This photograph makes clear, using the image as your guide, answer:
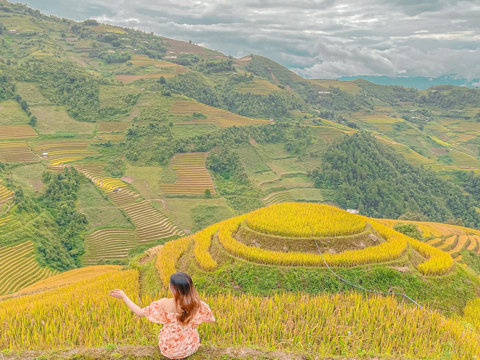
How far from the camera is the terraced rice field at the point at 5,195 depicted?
35281mm

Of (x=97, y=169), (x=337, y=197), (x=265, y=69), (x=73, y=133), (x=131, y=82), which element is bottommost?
(x=337, y=197)

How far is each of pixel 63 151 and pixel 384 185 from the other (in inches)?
2459

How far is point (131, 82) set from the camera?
92188 mm

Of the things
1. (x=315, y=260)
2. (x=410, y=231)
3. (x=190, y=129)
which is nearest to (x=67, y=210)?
(x=190, y=129)

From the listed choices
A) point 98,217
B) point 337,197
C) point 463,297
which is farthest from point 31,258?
point 337,197

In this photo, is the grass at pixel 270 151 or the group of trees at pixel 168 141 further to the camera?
the grass at pixel 270 151

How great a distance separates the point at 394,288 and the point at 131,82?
96.3m

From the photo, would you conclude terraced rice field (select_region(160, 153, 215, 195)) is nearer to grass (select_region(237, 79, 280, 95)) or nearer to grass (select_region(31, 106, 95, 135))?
grass (select_region(31, 106, 95, 135))

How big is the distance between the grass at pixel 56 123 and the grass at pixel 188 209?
2956cm

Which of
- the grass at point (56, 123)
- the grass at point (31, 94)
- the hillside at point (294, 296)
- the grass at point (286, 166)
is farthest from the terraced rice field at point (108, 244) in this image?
the grass at point (31, 94)

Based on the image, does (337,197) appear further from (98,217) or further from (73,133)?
(73,133)

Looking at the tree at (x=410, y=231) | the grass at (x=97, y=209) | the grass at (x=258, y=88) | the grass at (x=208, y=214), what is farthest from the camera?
the grass at (x=258, y=88)

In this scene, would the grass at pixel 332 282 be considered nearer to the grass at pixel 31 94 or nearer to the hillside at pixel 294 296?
the hillside at pixel 294 296

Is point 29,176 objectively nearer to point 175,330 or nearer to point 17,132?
A: point 17,132
